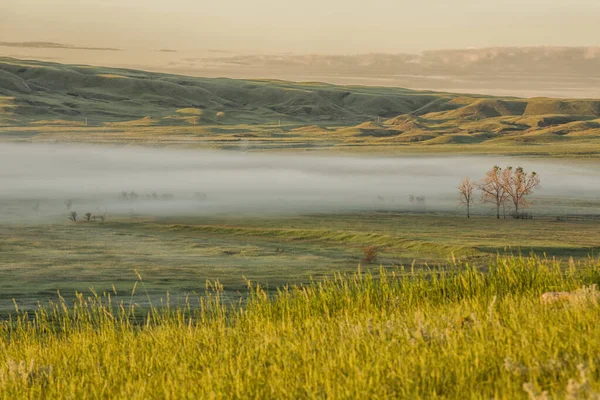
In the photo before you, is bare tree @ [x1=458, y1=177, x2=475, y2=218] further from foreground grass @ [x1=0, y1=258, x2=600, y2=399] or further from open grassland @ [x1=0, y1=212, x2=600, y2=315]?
foreground grass @ [x1=0, y1=258, x2=600, y2=399]

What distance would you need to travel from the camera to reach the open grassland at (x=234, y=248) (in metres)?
67.6

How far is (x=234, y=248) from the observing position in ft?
296

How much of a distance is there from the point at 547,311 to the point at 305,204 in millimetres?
154785

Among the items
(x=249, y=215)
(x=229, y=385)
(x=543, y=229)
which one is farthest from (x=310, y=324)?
(x=249, y=215)

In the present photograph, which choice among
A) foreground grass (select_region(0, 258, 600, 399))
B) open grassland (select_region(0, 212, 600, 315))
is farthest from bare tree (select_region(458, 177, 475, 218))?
foreground grass (select_region(0, 258, 600, 399))

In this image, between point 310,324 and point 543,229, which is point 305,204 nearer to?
point 543,229

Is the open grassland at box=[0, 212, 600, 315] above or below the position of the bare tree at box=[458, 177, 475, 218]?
below

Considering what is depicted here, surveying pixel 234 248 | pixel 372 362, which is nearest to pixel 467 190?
pixel 234 248

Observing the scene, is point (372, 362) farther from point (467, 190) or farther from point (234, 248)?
point (467, 190)

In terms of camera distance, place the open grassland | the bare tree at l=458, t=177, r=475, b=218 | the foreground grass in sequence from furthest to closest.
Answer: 1. the bare tree at l=458, t=177, r=475, b=218
2. the open grassland
3. the foreground grass

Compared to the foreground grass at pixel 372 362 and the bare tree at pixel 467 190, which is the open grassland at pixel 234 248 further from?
the foreground grass at pixel 372 362

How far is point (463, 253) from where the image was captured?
79.6 m

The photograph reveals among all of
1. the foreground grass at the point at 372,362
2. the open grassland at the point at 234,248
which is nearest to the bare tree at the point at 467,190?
the open grassland at the point at 234,248

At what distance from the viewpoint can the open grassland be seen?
67.6 meters
